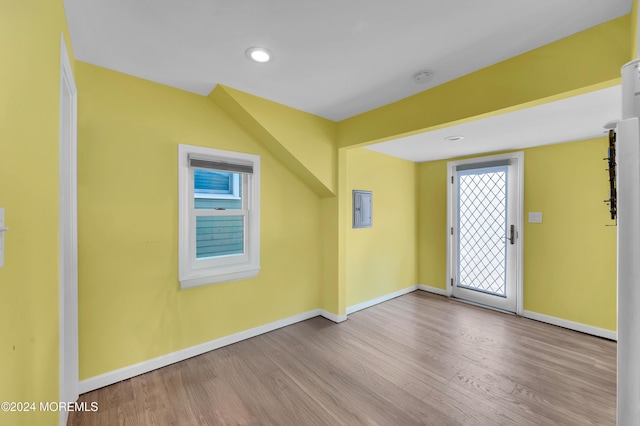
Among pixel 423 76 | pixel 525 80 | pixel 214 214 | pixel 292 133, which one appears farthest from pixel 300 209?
pixel 525 80

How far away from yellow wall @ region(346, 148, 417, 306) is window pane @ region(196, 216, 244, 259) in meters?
1.39

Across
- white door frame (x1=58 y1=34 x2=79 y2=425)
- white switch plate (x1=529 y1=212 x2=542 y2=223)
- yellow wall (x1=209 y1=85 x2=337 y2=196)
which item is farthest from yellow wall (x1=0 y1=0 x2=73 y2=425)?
white switch plate (x1=529 y1=212 x2=542 y2=223)

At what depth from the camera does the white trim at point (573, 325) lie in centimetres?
287

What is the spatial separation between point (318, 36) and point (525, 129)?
2438mm

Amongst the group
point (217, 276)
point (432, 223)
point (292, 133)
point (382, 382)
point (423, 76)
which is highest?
point (423, 76)

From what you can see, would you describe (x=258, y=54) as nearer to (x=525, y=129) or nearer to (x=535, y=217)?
(x=525, y=129)

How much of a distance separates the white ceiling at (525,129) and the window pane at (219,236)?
209cm

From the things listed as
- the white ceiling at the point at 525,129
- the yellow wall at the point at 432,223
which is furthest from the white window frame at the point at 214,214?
the yellow wall at the point at 432,223

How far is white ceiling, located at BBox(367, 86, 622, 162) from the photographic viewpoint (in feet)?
7.06

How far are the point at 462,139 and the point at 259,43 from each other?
256 cm

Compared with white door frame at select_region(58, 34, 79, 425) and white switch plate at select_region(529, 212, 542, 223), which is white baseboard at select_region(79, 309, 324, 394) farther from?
white switch plate at select_region(529, 212, 542, 223)

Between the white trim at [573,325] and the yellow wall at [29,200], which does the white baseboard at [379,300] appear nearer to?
the white trim at [573,325]

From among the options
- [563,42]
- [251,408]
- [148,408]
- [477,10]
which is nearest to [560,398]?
[251,408]

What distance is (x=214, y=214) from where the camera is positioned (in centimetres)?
256
